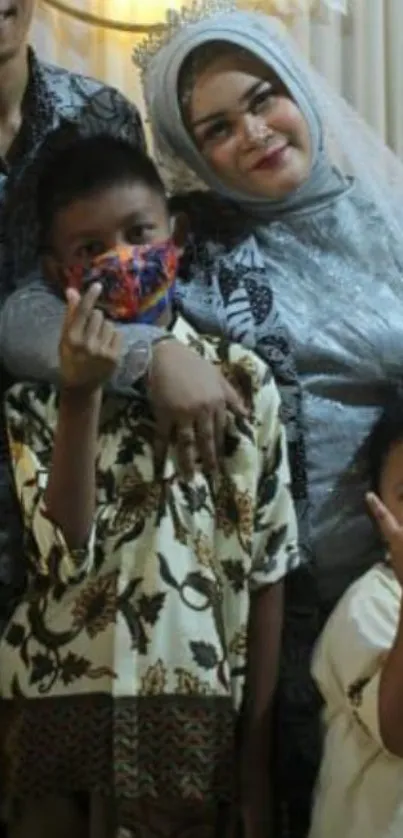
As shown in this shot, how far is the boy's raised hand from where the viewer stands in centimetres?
133

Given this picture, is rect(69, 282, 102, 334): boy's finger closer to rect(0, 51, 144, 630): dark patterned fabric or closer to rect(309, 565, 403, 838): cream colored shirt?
rect(0, 51, 144, 630): dark patterned fabric

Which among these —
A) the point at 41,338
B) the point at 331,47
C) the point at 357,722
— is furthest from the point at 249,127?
the point at 331,47

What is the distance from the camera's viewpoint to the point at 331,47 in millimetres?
2771

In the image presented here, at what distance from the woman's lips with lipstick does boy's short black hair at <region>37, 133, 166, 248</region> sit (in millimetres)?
127

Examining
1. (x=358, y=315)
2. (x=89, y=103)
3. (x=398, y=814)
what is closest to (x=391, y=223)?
(x=358, y=315)

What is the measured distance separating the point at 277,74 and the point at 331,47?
1.12 m

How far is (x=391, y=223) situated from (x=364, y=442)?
0.30 metres

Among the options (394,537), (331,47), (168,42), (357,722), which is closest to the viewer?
(394,537)

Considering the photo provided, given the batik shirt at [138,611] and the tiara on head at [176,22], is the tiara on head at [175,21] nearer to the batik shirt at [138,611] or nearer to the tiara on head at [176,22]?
the tiara on head at [176,22]

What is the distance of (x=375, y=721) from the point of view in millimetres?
1397

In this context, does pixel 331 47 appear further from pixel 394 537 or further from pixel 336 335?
pixel 394 537

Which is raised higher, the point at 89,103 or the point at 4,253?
the point at 89,103

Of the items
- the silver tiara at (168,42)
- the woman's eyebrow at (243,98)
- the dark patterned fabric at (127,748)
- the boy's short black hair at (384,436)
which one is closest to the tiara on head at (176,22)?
the silver tiara at (168,42)

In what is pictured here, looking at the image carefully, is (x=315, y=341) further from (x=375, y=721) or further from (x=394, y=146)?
(x=394, y=146)
